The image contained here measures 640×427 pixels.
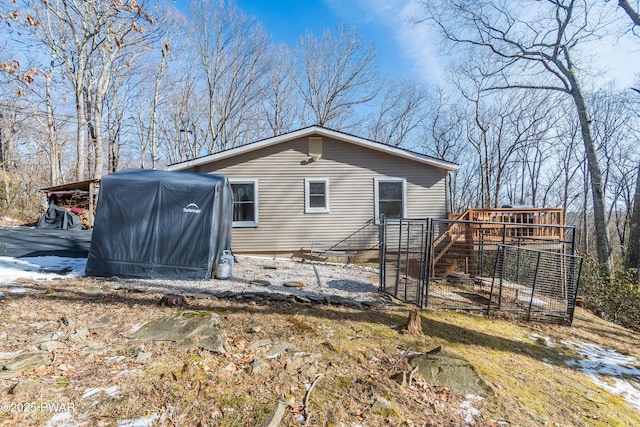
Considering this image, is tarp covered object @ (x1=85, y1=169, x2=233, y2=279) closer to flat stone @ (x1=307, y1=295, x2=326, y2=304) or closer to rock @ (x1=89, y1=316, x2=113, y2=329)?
rock @ (x1=89, y1=316, x2=113, y2=329)

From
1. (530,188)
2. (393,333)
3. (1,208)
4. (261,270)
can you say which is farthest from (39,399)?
(530,188)

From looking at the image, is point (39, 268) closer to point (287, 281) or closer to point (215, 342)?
point (287, 281)

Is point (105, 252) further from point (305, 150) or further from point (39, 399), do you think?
point (305, 150)

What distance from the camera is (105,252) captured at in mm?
5555

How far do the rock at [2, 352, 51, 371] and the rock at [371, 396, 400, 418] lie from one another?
278 cm

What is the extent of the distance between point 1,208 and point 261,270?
15.4 metres

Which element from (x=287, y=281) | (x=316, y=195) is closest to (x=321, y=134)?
(x=316, y=195)

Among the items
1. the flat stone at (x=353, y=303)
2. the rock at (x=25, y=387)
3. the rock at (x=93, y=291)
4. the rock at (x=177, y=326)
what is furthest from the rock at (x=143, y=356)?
the flat stone at (x=353, y=303)

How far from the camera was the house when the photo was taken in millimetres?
8984

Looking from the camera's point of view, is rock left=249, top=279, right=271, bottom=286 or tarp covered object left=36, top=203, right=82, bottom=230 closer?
rock left=249, top=279, right=271, bottom=286

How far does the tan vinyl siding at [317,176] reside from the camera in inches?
355

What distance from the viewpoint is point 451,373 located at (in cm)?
273

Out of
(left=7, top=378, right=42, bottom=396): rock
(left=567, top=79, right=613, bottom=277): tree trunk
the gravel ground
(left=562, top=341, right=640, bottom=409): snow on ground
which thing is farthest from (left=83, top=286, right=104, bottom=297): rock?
(left=567, top=79, right=613, bottom=277): tree trunk

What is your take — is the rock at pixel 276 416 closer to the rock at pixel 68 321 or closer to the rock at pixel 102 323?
the rock at pixel 102 323
